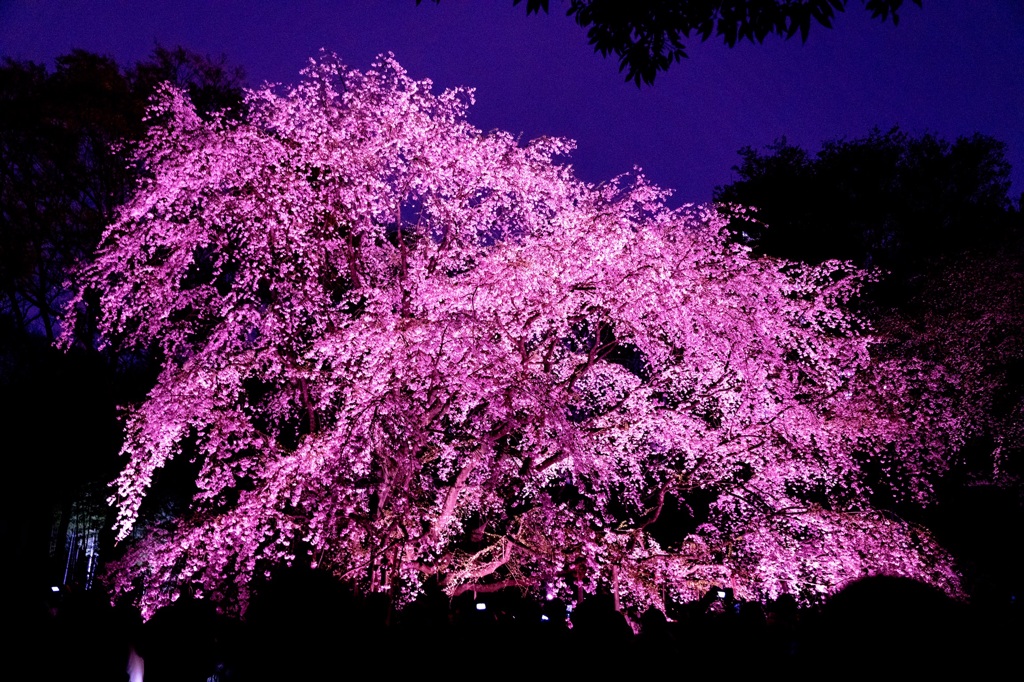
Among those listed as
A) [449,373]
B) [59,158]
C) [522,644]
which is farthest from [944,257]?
[59,158]

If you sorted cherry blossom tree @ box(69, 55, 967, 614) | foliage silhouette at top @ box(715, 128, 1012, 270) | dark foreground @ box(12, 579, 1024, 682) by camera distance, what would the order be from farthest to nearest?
foliage silhouette at top @ box(715, 128, 1012, 270), cherry blossom tree @ box(69, 55, 967, 614), dark foreground @ box(12, 579, 1024, 682)

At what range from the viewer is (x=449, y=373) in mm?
7766

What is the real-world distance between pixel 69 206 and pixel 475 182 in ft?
34.4

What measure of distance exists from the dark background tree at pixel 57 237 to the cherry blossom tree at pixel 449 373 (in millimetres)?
4858

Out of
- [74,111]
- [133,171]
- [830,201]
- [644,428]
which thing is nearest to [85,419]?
[133,171]

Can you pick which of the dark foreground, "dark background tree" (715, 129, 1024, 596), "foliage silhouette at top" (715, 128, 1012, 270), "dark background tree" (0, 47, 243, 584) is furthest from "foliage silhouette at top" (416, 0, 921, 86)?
"foliage silhouette at top" (715, 128, 1012, 270)

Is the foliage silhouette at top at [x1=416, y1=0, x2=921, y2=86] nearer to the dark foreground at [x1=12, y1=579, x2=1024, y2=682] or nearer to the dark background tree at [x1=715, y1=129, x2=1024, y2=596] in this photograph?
the dark foreground at [x1=12, y1=579, x2=1024, y2=682]

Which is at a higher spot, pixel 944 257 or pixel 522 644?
pixel 944 257

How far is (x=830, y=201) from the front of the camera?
18156 mm

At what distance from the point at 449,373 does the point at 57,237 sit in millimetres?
11808

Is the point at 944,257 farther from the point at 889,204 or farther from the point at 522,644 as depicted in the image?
the point at 522,644

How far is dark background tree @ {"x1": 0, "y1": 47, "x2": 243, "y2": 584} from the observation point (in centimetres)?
1356

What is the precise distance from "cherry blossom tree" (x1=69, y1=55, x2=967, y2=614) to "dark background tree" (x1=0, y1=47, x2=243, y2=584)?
4.86m

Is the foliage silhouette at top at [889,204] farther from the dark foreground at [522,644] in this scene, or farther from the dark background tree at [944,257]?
the dark foreground at [522,644]
